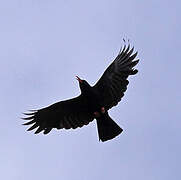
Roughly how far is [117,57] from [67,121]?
2.56 meters

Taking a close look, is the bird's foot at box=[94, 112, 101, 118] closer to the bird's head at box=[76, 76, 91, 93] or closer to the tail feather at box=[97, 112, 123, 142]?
the tail feather at box=[97, 112, 123, 142]

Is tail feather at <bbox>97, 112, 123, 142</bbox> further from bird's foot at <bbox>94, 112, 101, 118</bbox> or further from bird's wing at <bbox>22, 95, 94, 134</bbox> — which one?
bird's wing at <bbox>22, 95, 94, 134</bbox>

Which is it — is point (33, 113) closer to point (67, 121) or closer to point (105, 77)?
point (67, 121)

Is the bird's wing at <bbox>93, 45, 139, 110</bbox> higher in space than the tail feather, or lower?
higher

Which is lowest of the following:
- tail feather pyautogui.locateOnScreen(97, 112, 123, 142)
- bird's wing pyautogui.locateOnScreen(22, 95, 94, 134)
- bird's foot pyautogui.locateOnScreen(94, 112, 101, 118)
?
tail feather pyautogui.locateOnScreen(97, 112, 123, 142)

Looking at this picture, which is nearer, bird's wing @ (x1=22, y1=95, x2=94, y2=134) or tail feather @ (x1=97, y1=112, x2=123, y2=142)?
tail feather @ (x1=97, y1=112, x2=123, y2=142)

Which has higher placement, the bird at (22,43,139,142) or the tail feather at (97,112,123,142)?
the bird at (22,43,139,142)

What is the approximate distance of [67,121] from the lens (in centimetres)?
1504

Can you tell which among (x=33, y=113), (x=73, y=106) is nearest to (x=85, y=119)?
(x=73, y=106)

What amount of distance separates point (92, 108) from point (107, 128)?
66 cm

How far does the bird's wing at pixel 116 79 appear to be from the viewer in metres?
14.8

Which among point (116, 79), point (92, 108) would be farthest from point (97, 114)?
point (116, 79)

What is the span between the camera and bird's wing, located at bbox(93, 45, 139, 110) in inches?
584

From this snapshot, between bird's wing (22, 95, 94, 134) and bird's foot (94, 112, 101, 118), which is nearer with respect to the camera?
bird's foot (94, 112, 101, 118)
